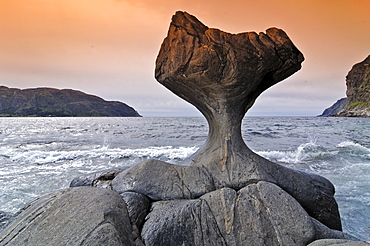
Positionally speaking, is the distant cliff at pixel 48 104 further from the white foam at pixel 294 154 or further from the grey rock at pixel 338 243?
the grey rock at pixel 338 243

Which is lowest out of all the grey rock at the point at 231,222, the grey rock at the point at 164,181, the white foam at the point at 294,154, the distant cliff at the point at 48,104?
the white foam at the point at 294,154

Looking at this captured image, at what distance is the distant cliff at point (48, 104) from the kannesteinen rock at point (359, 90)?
169654 millimetres

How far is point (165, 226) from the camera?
11.1ft

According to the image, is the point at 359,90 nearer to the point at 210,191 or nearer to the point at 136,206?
the point at 210,191

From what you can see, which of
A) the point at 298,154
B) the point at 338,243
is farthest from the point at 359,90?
the point at 338,243

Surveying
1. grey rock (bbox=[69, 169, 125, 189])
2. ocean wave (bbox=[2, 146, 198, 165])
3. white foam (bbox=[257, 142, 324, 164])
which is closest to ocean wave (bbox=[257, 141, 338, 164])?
white foam (bbox=[257, 142, 324, 164])

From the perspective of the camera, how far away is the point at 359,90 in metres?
101

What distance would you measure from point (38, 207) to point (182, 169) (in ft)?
9.13

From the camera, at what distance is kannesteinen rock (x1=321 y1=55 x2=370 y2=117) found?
304 feet

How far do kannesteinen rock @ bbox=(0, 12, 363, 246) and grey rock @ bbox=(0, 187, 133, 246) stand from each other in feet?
0.04

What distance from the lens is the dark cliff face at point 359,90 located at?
92.6 meters

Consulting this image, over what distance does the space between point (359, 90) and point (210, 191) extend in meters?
130

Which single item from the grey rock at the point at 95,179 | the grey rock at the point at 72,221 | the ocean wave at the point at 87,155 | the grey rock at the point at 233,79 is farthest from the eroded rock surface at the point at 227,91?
the ocean wave at the point at 87,155

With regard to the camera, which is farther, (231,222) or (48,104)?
(48,104)
